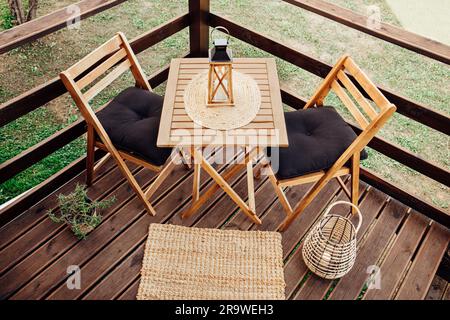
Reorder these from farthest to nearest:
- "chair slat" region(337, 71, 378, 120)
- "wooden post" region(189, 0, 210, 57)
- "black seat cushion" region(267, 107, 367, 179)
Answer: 1. "wooden post" region(189, 0, 210, 57)
2. "black seat cushion" region(267, 107, 367, 179)
3. "chair slat" region(337, 71, 378, 120)

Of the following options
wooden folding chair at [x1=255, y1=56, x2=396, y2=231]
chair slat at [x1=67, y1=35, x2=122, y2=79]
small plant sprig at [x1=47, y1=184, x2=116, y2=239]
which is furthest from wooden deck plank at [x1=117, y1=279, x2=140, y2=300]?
chair slat at [x1=67, y1=35, x2=122, y2=79]

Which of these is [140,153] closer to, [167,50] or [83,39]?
[167,50]

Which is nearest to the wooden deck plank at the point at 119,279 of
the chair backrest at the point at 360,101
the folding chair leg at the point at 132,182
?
the folding chair leg at the point at 132,182

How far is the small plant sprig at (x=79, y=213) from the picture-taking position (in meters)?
2.30

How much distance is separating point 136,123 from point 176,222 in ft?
2.20

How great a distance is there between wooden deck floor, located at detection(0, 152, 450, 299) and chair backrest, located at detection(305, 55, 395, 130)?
704mm

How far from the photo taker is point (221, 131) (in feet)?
6.35

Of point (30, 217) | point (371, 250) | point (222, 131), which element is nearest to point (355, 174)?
point (371, 250)

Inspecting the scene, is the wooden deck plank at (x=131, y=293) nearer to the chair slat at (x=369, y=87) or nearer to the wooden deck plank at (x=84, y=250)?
the wooden deck plank at (x=84, y=250)

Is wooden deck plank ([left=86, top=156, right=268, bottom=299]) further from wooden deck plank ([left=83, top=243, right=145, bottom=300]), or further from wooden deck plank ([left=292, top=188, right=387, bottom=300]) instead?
wooden deck plank ([left=292, top=188, right=387, bottom=300])

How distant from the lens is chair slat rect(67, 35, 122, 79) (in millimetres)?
1995

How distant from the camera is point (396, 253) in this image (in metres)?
2.34

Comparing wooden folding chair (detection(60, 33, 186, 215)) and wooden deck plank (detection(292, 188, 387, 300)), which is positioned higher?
wooden folding chair (detection(60, 33, 186, 215))
